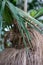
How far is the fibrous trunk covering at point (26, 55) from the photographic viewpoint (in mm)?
1390

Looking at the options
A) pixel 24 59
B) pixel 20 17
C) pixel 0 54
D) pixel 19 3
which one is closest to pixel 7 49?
pixel 0 54

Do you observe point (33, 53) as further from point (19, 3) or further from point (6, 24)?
point (19, 3)

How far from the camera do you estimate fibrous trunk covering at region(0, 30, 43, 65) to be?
139 centimetres

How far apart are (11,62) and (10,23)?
27cm

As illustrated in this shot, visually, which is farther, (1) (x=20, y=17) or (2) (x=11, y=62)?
(2) (x=11, y=62)

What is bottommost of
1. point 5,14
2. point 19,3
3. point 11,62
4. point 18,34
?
point 11,62

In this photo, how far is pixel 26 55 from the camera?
55.1 inches

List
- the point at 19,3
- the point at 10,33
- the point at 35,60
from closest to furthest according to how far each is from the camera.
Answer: the point at 35,60
the point at 10,33
the point at 19,3

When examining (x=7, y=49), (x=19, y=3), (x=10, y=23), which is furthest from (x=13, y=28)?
(x=19, y=3)

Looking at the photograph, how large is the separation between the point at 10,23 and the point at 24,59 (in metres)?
0.27

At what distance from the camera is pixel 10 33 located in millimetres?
1499

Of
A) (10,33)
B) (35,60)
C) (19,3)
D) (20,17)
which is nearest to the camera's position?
(20,17)

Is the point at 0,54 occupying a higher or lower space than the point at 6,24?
lower

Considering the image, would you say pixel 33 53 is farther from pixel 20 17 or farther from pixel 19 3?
pixel 19 3
